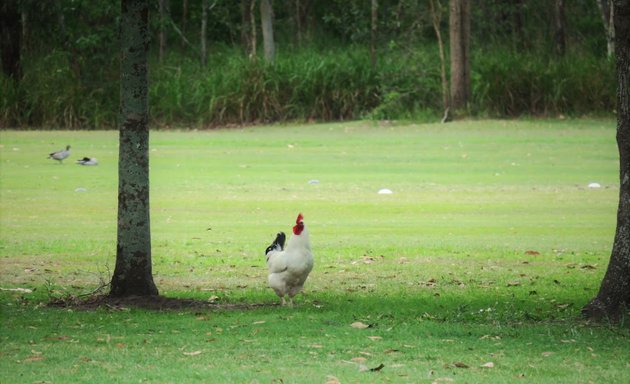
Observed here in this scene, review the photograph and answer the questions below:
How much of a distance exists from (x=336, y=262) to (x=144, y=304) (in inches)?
151

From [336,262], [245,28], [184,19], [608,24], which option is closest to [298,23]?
[245,28]

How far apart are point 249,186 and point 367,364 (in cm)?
1555

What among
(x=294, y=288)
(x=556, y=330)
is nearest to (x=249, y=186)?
(x=294, y=288)

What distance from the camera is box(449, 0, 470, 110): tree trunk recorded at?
3559 cm

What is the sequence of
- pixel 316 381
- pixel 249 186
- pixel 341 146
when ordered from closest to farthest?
1. pixel 316 381
2. pixel 249 186
3. pixel 341 146

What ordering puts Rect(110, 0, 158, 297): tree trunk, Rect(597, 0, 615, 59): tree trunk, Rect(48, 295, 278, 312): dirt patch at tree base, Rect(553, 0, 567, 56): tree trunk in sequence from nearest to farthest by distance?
Rect(48, 295, 278, 312): dirt patch at tree base
Rect(110, 0, 158, 297): tree trunk
Rect(597, 0, 615, 59): tree trunk
Rect(553, 0, 567, 56): tree trunk

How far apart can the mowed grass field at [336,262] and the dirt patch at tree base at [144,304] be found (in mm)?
146

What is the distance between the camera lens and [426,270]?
1342 cm

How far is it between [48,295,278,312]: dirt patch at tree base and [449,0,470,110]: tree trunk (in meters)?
25.7

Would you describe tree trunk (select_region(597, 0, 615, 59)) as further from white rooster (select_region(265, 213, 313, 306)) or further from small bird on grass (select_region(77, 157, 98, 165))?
white rooster (select_region(265, 213, 313, 306))

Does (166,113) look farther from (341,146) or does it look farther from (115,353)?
(115,353)

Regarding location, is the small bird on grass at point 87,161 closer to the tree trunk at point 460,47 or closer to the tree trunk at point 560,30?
the tree trunk at point 460,47

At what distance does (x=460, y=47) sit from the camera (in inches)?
1405

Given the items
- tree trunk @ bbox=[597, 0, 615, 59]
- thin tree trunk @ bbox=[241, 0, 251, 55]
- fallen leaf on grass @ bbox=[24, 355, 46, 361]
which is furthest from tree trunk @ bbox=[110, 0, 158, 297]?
thin tree trunk @ bbox=[241, 0, 251, 55]
